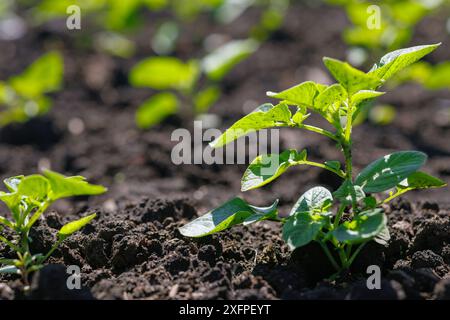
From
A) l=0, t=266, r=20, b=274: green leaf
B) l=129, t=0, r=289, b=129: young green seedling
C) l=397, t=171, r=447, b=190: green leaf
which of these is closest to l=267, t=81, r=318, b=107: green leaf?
l=397, t=171, r=447, b=190: green leaf

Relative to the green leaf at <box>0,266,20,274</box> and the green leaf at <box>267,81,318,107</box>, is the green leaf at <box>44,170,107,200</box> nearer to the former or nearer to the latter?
the green leaf at <box>0,266,20,274</box>

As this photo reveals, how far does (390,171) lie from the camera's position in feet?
6.17

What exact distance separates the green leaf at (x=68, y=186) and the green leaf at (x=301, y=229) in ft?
1.79

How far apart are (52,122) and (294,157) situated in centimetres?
273

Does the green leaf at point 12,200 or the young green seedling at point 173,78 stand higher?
the young green seedling at point 173,78

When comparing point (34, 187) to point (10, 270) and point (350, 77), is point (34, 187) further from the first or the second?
point (350, 77)

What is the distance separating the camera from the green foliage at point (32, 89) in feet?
13.3

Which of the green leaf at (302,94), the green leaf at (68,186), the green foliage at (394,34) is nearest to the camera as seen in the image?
the green leaf at (68,186)

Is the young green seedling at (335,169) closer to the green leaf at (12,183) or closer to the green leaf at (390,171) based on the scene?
the green leaf at (390,171)

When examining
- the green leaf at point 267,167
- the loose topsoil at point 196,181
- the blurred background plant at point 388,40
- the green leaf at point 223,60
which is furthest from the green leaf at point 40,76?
the green leaf at point 267,167

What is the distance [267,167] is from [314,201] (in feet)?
0.61

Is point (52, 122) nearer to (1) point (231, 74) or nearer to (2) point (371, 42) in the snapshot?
(1) point (231, 74)

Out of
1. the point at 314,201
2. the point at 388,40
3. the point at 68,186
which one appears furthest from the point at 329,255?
the point at 388,40
